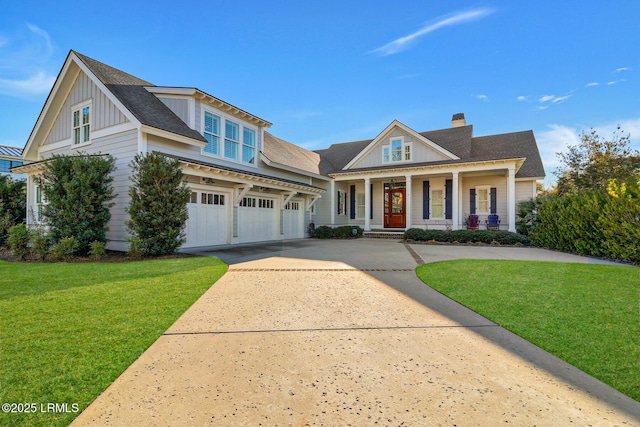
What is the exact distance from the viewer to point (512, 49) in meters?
12.2

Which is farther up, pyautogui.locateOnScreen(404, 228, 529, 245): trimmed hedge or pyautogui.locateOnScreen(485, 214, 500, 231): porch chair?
pyautogui.locateOnScreen(485, 214, 500, 231): porch chair

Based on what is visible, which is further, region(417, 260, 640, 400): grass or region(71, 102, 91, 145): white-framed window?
region(71, 102, 91, 145): white-framed window

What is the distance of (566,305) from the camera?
4398 millimetres

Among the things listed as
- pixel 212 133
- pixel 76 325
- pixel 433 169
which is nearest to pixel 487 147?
pixel 433 169

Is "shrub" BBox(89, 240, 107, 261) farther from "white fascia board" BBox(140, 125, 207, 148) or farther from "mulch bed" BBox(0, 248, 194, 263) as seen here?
"white fascia board" BBox(140, 125, 207, 148)

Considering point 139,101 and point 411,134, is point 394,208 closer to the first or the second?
point 411,134

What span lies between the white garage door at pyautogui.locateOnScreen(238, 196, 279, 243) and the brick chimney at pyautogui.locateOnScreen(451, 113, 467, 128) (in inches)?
587

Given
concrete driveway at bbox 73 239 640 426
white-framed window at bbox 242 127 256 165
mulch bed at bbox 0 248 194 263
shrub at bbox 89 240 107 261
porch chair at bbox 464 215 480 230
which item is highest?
white-framed window at bbox 242 127 256 165

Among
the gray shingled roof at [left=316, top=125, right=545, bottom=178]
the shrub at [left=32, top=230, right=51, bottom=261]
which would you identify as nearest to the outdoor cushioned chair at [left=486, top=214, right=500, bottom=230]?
the gray shingled roof at [left=316, top=125, right=545, bottom=178]

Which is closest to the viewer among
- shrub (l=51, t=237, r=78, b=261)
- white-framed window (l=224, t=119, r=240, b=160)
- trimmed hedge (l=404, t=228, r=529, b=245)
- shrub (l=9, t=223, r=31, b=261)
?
shrub (l=51, t=237, r=78, b=261)

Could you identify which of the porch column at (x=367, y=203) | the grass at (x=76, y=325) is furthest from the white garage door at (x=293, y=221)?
the grass at (x=76, y=325)

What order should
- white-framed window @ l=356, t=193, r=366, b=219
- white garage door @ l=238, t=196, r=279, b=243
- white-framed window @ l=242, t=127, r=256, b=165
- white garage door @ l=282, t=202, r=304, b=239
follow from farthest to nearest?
1. white-framed window @ l=356, t=193, r=366, b=219
2. white garage door @ l=282, t=202, r=304, b=239
3. white-framed window @ l=242, t=127, r=256, b=165
4. white garage door @ l=238, t=196, r=279, b=243

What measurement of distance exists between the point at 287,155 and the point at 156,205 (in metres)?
10.0

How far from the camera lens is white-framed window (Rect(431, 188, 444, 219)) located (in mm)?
17812
